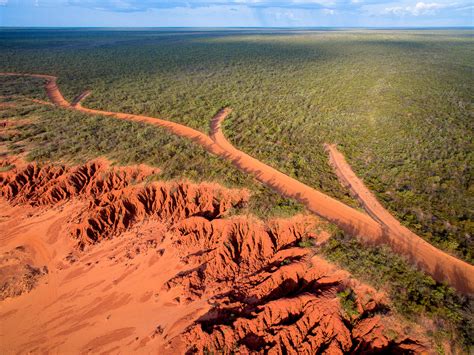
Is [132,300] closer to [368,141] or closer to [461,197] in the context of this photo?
[461,197]

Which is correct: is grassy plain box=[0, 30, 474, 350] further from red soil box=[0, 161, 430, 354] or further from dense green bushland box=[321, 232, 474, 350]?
red soil box=[0, 161, 430, 354]

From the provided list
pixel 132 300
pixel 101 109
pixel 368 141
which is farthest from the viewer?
pixel 101 109

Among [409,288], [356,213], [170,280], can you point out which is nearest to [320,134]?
[356,213]

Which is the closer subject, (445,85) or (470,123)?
(470,123)

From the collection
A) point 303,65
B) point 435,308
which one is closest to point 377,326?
point 435,308

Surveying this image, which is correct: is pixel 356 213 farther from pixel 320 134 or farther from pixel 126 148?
pixel 126 148

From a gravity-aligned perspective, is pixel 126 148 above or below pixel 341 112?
below

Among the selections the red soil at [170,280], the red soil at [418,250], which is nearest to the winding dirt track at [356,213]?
the red soil at [418,250]

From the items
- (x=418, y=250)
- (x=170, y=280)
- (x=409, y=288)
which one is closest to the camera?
(x=409, y=288)
